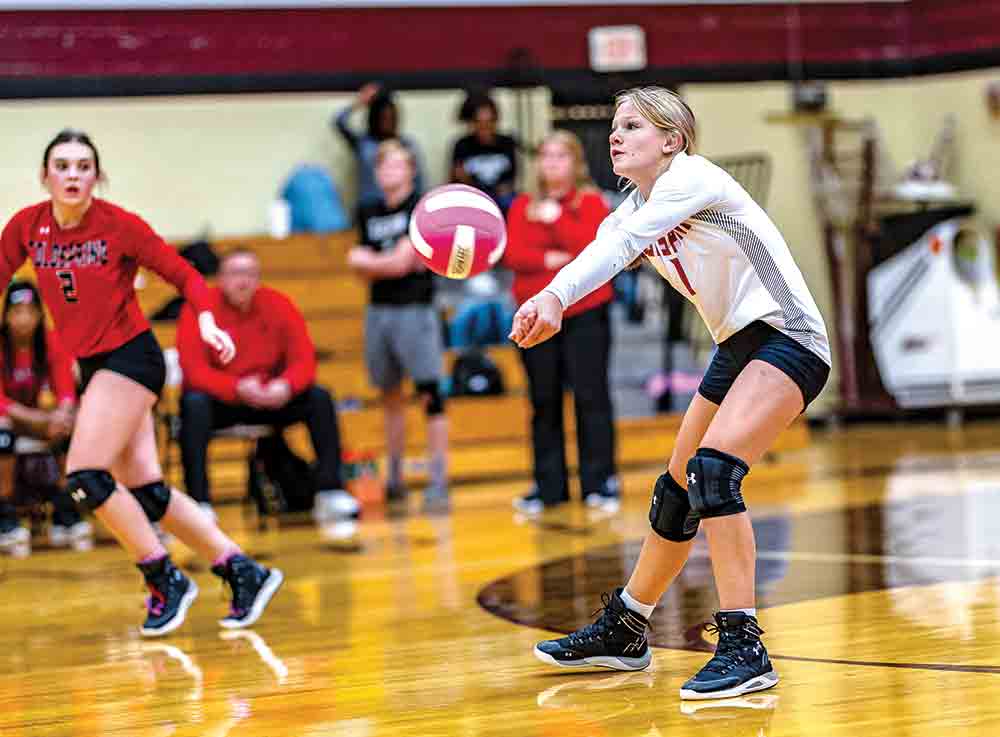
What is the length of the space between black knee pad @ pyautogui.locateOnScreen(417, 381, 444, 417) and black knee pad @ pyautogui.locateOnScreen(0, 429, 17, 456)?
6.69ft

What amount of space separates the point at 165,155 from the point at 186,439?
171 inches

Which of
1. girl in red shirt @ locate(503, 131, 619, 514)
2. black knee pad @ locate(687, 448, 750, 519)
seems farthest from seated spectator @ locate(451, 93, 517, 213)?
black knee pad @ locate(687, 448, 750, 519)

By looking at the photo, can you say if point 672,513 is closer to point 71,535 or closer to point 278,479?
point 278,479

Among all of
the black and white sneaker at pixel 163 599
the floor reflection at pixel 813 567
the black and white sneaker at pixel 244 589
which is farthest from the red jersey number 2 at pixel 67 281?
the floor reflection at pixel 813 567

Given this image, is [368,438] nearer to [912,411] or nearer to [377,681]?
[912,411]

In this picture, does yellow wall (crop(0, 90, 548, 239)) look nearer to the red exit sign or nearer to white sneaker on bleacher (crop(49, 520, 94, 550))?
the red exit sign

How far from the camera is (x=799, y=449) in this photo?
10.5 m

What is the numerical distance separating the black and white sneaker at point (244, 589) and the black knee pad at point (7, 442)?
10.0 ft

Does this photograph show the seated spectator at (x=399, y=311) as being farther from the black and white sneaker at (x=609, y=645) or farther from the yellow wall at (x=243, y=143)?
the black and white sneaker at (x=609, y=645)

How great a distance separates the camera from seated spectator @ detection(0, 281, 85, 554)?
7605 mm

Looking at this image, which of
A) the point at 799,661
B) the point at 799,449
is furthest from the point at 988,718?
the point at 799,449

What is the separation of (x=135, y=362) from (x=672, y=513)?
183 cm

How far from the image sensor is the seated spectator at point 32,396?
761cm

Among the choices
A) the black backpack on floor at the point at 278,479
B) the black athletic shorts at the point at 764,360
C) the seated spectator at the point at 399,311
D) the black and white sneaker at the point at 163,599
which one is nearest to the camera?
the black athletic shorts at the point at 764,360
